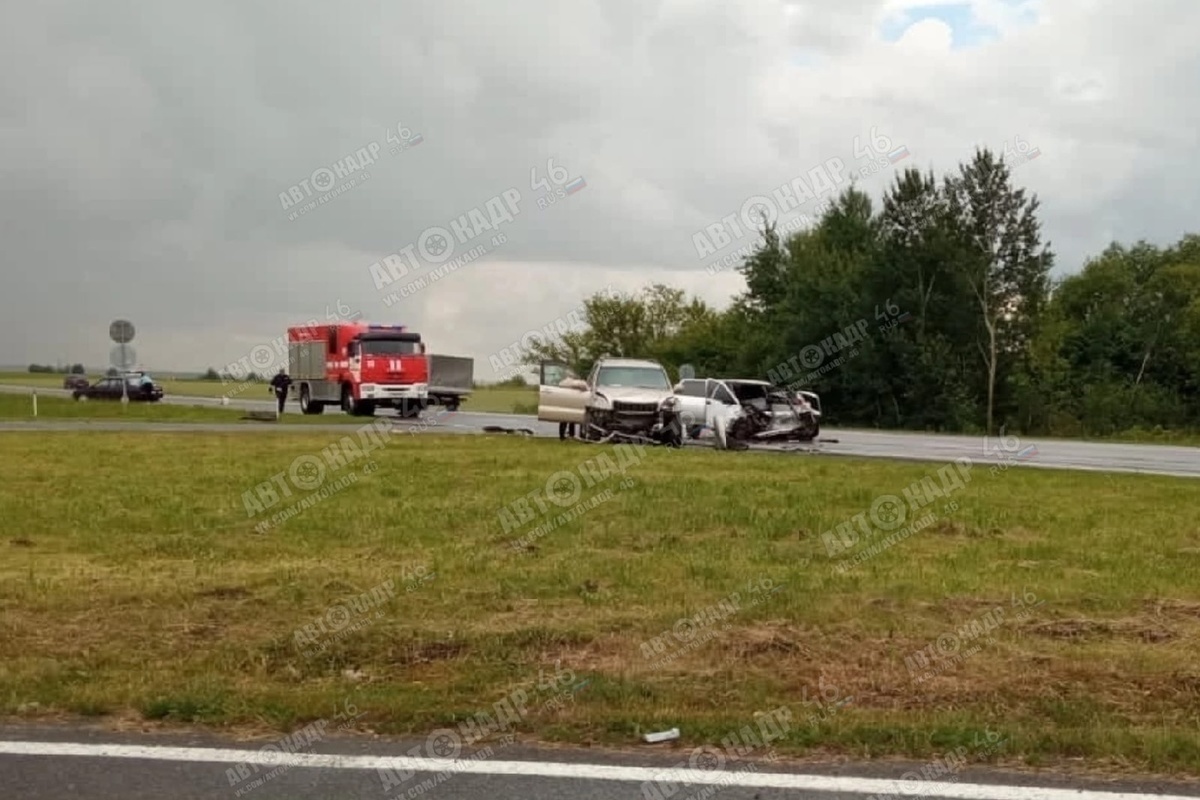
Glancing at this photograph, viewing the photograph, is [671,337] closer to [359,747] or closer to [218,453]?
[218,453]

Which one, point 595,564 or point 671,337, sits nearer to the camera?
point 595,564

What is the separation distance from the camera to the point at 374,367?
34.2 m

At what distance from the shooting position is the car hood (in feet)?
75.3

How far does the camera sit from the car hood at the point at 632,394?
2295cm

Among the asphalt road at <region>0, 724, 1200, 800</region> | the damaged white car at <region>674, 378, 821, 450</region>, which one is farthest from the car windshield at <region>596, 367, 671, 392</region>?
the asphalt road at <region>0, 724, 1200, 800</region>

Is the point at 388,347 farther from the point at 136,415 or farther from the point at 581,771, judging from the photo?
the point at 581,771

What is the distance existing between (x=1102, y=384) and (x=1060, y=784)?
54.8 metres

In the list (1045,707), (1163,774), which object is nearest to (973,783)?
(1163,774)

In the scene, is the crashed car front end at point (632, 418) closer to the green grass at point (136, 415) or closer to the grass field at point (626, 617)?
the grass field at point (626, 617)

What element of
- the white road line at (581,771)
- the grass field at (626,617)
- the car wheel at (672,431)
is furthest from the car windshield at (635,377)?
the white road line at (581,771)

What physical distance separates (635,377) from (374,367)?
13306 millimetres

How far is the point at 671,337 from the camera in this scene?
78250 mm

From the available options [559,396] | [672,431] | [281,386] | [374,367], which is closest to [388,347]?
[374,367]

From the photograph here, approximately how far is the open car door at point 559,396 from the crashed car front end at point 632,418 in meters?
0.76
